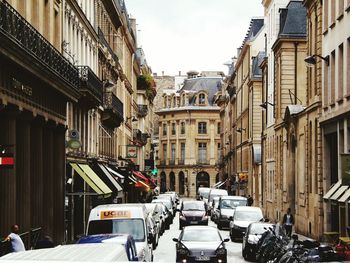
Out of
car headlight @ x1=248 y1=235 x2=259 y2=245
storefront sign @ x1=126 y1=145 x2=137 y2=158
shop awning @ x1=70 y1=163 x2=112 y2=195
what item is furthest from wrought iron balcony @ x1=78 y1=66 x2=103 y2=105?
storefront sign @ x1=126 y1=145 x2=137 y2=158

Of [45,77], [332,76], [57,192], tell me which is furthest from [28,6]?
[332,76]

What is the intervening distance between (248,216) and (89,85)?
936 cm

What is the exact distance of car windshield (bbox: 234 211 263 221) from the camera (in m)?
42.3

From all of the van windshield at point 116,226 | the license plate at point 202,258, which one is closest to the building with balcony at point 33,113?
the van windshield at point 116,226

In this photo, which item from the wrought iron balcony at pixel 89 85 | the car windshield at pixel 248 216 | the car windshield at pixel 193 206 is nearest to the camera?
the wrought iron balcony at pixel 89 85

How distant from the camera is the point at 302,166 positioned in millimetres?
49406

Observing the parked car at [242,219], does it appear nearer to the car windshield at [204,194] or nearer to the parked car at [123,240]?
the parked car at [123,240]

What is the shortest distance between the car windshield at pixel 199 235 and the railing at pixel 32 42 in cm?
661

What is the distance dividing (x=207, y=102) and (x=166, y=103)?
836 cm

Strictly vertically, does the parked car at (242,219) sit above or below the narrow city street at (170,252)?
above

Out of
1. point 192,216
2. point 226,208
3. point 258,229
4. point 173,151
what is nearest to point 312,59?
point 258,229

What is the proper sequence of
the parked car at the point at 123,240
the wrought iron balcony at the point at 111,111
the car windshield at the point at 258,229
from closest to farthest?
1. the parked car at the point at 123,240
2. the car windshield at the point at 258,229
3. the wrought iron balcony at the point at 111,111

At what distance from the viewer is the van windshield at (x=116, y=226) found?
2583cm

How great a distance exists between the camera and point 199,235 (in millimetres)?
29547
